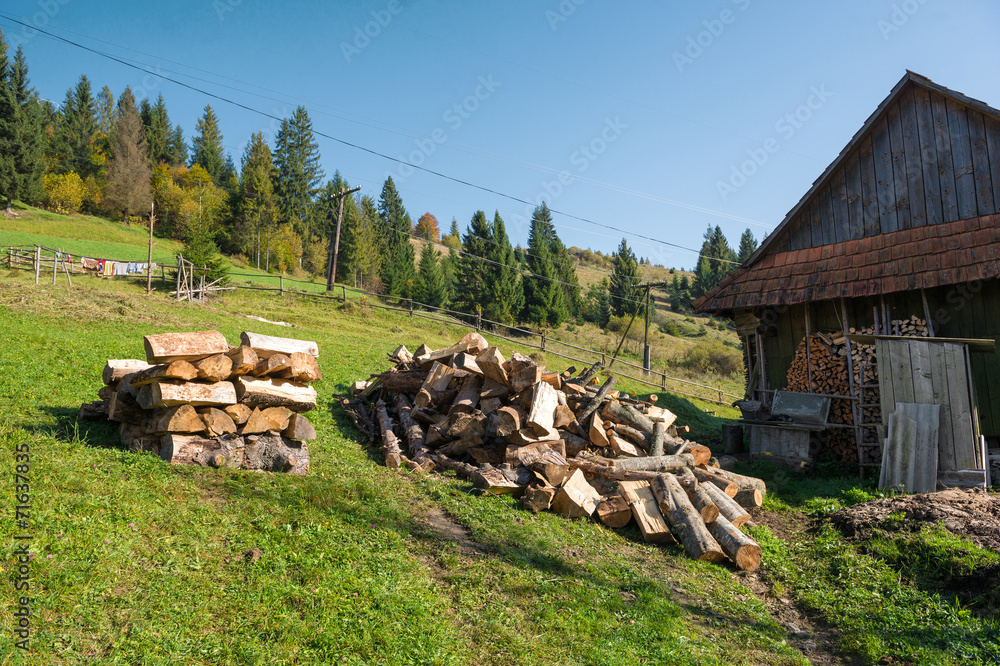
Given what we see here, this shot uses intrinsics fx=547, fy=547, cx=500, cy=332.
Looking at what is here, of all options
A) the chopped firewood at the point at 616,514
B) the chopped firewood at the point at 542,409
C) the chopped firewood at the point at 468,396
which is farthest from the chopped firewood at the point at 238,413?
the chopped firewood at the point at 616,514

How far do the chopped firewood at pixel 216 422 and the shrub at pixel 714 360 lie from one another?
37.5 m

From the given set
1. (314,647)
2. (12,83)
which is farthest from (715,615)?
(12,83)

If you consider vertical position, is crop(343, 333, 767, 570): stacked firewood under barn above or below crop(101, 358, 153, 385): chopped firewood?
below

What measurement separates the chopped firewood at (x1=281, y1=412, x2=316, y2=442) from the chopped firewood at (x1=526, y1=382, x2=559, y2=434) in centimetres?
289

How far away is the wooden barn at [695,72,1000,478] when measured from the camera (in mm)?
9906

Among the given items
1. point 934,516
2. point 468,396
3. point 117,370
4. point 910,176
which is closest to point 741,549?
point 934,516

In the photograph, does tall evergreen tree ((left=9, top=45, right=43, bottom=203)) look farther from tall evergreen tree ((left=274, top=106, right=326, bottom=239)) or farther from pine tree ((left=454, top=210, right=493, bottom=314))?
pine tree ((left=454, top=210, right=493, bottom=314))

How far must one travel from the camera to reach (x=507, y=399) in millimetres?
8336

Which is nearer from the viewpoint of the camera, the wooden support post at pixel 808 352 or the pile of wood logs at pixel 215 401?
the pile of wood logs at pixel 215 401

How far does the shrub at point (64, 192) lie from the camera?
5147 cm

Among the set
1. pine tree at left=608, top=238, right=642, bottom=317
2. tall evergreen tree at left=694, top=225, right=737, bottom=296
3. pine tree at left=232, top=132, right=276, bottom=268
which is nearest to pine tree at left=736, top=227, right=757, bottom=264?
tall evergreen tree at left=694, top=225, right=737, bottom=296

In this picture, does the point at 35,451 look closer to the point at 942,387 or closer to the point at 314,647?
the point at 314,647

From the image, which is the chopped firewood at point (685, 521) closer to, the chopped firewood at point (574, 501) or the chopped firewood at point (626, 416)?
the chopped firewood at point (574, 501)

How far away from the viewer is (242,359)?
6.08 m
